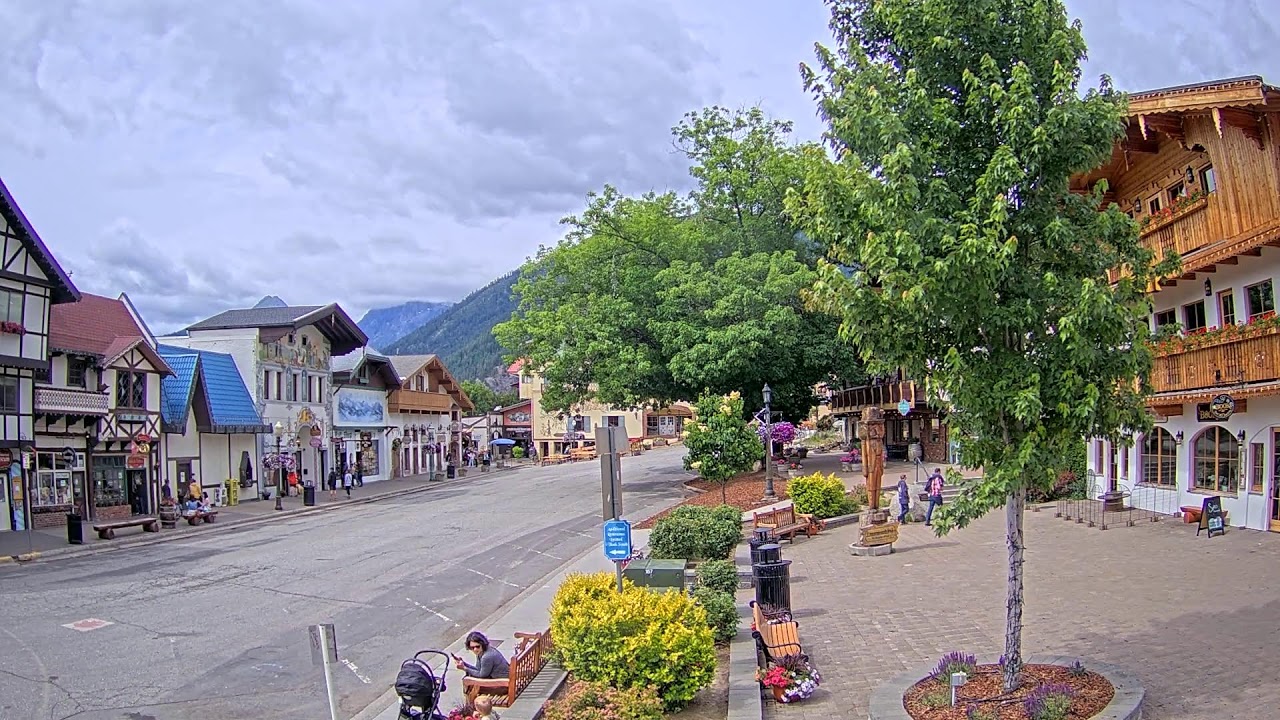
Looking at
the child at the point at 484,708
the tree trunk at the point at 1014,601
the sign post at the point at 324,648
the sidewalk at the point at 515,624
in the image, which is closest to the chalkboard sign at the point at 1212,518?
the sidewalk at the point at 515,624

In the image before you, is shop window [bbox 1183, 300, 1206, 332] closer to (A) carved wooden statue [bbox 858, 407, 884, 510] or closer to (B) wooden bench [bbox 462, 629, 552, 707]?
(A) carved wooden statue [bbox 858, 407, 884, 510]

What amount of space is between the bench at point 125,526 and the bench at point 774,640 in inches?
887

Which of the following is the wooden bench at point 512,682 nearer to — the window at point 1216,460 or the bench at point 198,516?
the window at point 1216,460

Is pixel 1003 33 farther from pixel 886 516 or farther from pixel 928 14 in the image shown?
pixel 886 516

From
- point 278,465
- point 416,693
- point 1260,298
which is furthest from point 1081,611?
point 278,465

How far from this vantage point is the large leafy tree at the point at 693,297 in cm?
3388

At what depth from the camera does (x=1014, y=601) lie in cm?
775

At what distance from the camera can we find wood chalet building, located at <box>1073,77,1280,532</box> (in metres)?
16.1

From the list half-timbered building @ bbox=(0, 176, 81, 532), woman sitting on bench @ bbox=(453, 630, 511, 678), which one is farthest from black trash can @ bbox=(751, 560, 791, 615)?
half-timbered building @ bbox=(0, 176, 81, 532)

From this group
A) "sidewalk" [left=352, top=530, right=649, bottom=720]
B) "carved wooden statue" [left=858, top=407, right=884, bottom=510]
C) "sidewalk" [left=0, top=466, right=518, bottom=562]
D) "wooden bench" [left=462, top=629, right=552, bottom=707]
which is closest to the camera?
"wooden bench" [left=462, top=629, right=552, bottom=707]

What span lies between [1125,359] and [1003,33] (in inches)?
116

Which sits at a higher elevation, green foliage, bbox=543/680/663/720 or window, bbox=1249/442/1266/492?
window, bbox=1249/442/1266/492

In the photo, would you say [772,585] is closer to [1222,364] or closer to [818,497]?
[1222,364]

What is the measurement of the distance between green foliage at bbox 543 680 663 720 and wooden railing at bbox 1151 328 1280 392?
12.4 m
